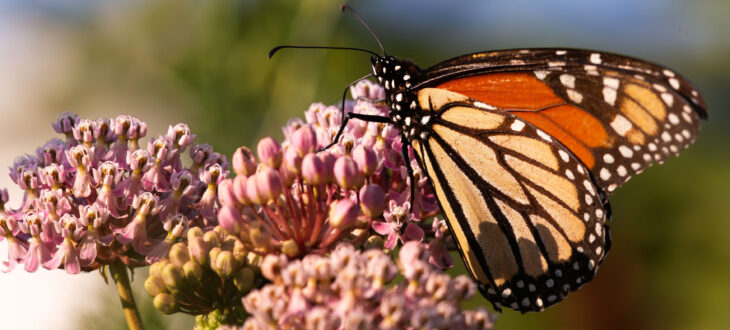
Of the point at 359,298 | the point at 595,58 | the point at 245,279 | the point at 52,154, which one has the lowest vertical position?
the point at 359,298

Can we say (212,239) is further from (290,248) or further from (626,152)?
(626,152)

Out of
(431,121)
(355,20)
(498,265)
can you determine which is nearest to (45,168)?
(431,121)

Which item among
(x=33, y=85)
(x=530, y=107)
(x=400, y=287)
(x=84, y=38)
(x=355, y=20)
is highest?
(x=33, y=85)

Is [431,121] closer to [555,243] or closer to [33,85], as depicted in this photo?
[555,243]

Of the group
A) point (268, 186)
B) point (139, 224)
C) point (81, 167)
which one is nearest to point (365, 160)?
point (268, 186)

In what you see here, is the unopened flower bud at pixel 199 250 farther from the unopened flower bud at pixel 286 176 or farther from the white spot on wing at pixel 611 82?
the white spot on wing at pixel 611 82

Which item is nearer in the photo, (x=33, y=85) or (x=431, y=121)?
(x=431, y=121)

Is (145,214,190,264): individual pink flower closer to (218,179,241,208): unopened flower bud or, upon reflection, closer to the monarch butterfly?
(218,179,241,208): unopened flower bud
